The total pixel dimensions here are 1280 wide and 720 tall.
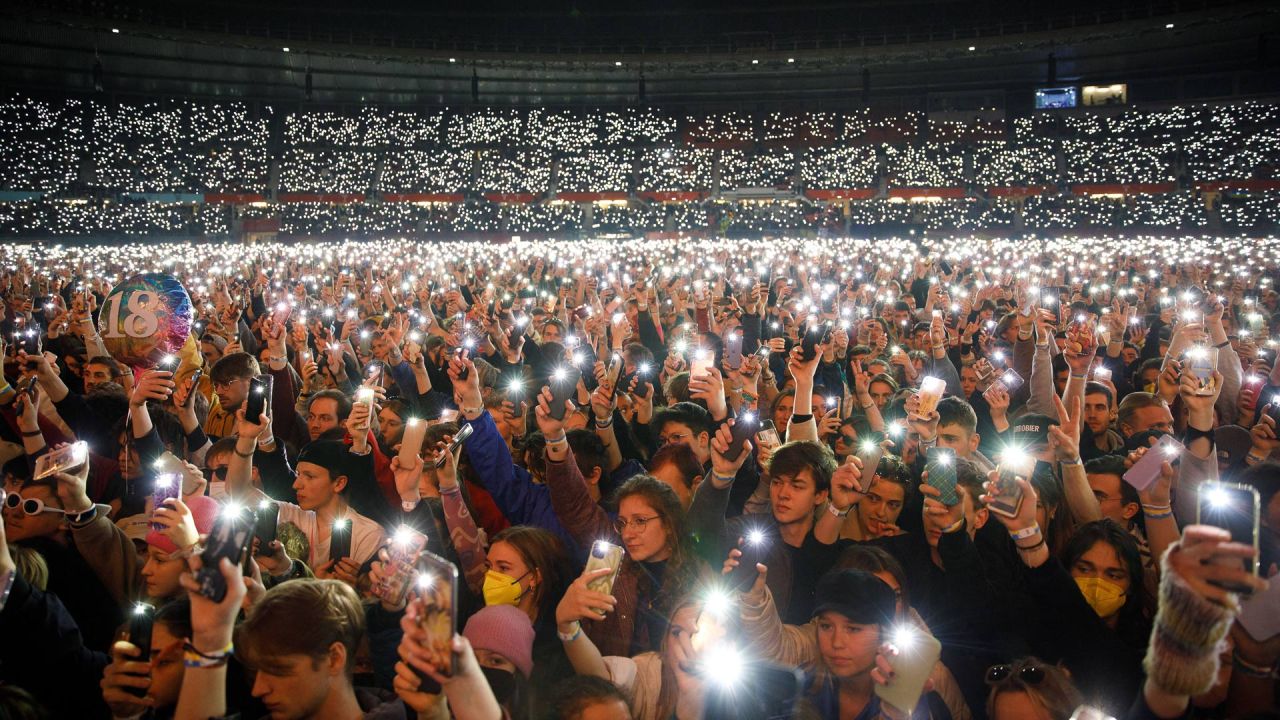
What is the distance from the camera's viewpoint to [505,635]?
2916mm

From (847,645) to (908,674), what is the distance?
0.30 metres

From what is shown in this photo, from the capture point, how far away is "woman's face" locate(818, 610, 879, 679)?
2.91m

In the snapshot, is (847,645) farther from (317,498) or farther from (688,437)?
(317,498)

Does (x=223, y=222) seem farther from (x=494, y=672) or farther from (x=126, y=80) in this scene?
(x=494, y=672)

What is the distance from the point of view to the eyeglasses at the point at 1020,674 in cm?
281

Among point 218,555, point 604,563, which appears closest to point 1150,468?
point 604,563

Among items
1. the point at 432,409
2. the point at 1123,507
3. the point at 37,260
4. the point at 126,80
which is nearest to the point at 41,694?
the point at 432,409

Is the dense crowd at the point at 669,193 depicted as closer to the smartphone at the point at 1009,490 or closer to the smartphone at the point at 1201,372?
the smartphone at the point at 1201,372

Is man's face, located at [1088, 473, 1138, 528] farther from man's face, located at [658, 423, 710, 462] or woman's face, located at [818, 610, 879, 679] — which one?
man's face, located at [658, 423, 710, 462]

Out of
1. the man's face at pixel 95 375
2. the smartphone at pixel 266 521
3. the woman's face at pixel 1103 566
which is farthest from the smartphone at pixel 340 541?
the man's face at pixel 95 375

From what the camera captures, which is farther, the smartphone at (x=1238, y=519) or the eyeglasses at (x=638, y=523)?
the eyeglasses at (x=638, y=523)

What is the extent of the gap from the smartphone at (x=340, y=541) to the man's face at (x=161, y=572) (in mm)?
771

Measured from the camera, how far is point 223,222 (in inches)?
1817

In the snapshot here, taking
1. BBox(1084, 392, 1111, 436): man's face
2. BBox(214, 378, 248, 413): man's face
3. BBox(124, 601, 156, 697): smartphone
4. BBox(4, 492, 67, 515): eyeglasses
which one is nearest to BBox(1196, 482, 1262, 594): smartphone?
BBox(124, 601, 156, 697): smartphone
